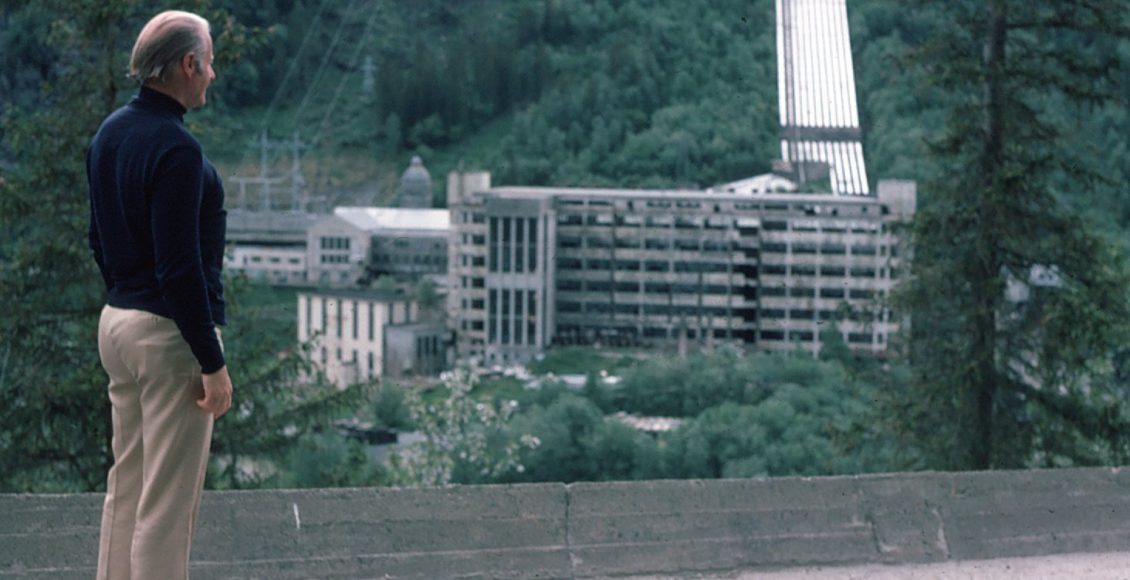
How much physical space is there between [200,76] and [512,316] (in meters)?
34.2

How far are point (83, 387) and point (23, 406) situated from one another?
0.38 m

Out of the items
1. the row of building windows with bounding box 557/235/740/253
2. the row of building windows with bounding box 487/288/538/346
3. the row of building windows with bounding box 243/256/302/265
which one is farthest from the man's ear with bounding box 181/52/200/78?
the row of building windows with bounding box 557/235/740/253

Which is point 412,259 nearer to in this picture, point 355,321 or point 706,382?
point 355,321

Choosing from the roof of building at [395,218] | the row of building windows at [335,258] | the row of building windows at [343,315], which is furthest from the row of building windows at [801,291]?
the row of building windows at [335,258]

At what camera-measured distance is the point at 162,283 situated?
1894 mm

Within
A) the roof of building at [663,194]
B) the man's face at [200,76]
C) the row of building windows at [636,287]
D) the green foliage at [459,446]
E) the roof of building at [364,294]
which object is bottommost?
the green foliage at [459,446]

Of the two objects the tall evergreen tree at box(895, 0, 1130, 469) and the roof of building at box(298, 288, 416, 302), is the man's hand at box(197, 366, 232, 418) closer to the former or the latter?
the tall evergreen tree at box(895, 0, 1130, 469)

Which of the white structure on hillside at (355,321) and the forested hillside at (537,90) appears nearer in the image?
the white structure on hillside at (355,321)

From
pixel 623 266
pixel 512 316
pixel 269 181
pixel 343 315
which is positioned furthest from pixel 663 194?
pixel 269 181

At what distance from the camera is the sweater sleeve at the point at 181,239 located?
1879mm

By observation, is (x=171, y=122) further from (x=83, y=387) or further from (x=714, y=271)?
(x=714, y=271)

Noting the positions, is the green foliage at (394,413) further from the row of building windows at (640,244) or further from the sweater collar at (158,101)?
the sweater collar at (158,101)

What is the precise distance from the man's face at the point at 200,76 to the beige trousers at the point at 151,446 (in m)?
0.25

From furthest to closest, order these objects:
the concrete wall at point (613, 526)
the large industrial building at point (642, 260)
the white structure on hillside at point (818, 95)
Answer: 1. the white structure on hillside at point (818, 95)
2. the large industrial building at point (642, 260)
3. the concrete wall at point (613, 526)
